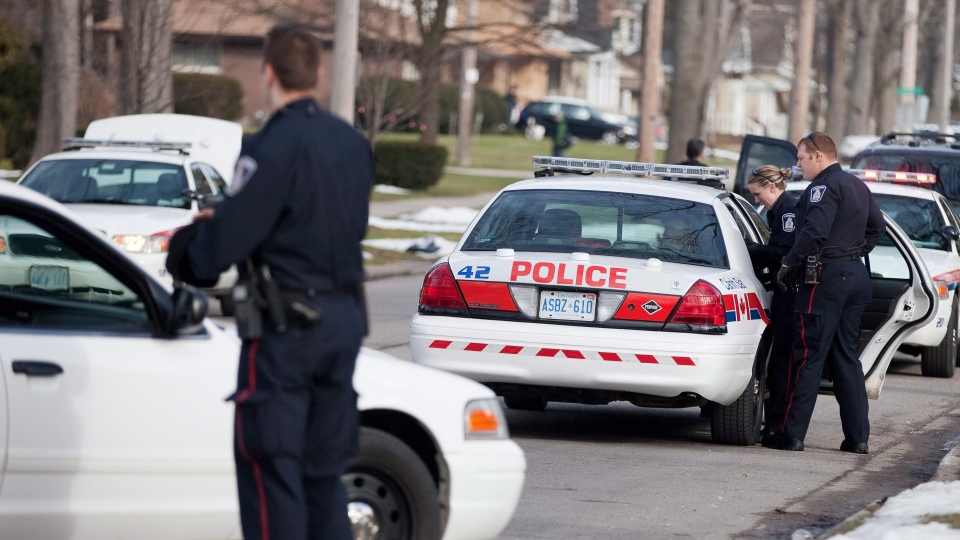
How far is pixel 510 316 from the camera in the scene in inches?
314

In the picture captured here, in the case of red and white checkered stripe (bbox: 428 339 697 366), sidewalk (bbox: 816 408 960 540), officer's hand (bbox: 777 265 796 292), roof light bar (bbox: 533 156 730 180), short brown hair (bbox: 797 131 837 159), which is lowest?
sidewalk (bbox: 816 408 960 540)

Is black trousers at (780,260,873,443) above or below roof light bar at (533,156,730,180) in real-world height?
below

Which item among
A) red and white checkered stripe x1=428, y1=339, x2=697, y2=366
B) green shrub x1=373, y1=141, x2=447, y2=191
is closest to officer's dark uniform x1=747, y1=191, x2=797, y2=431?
red and white checkered stripe x1=428, y1=339, x2=697, y2=366

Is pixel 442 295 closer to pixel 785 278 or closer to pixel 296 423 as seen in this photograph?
pixel 785 278

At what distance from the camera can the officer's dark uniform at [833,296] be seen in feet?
→ 27.0

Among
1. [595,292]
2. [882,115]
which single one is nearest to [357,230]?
[595,292]

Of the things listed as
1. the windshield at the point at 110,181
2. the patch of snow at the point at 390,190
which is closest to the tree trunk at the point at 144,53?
the windshield at the point at 110,181

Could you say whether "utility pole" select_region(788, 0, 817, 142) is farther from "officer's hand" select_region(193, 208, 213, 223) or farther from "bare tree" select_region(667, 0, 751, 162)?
"officer's hand" select_region(193, 208, 213, 223)

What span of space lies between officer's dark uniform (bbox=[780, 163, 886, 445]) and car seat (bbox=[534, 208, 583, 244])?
1176 mm

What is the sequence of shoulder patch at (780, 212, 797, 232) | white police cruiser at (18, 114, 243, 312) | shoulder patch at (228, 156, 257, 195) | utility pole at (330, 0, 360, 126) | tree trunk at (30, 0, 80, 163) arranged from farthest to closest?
1. tree trunk at (30, 0, 80, 163)
2. utility pole at (330, 0, 360, 126)
3. white police cruiser at (18, 114, 243, 312)
4. shoulder patch at (780, 212, 797, 232)
5. shoulder patch at (228, 156, 257, 195)

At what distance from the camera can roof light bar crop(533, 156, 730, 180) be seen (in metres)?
9.02

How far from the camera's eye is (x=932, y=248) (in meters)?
12.4

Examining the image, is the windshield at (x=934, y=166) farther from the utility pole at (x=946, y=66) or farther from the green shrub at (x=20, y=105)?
the utility pole at (x=946, y=66)

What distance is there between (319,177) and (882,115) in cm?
4935
